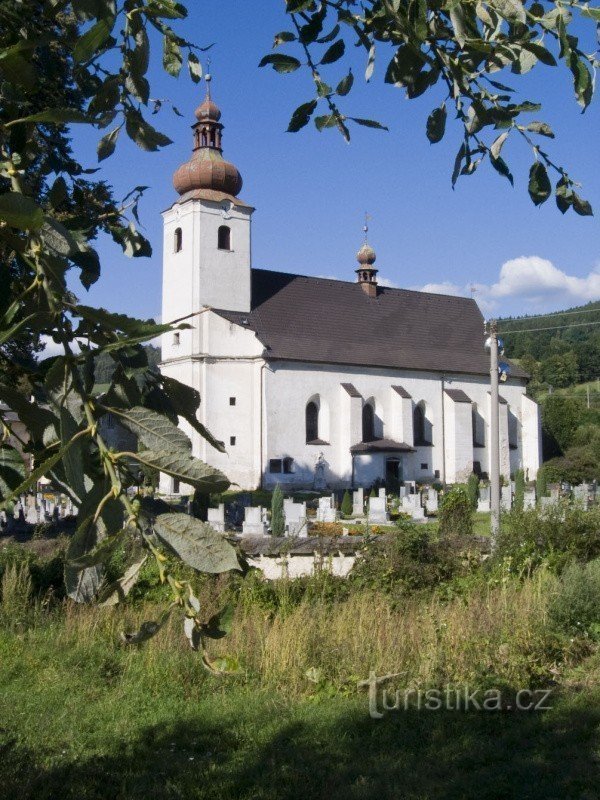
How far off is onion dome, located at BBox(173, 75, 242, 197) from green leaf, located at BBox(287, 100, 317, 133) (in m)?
35.6

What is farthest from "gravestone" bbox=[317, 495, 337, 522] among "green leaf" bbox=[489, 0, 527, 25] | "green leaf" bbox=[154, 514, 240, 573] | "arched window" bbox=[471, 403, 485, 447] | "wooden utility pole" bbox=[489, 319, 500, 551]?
"green leaf" bbox=[154, 514, 240, 573]

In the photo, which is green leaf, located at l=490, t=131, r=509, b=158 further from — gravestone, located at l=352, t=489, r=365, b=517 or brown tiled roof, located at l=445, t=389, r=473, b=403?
brown tiled roof, located at l=445, t=389, r=473, b=403

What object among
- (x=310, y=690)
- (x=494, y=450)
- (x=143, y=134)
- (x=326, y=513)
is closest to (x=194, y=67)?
(x=143, y=134)

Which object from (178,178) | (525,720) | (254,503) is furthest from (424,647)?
(178,178)

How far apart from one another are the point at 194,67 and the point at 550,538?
9939mm

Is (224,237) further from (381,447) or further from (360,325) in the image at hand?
(381,447)

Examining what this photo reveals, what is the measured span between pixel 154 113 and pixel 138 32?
1.93 feet

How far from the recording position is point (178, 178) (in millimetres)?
36594

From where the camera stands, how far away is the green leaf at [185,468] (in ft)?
3.42

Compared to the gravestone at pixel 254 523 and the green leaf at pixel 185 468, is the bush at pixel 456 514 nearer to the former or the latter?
the gravestone at pixel 254 523

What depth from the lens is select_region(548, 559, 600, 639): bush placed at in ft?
26.3

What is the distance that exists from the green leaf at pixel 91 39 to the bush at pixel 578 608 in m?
7.87

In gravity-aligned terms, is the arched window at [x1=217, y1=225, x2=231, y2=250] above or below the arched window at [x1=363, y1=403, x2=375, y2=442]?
above

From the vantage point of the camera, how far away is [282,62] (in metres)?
2.10
